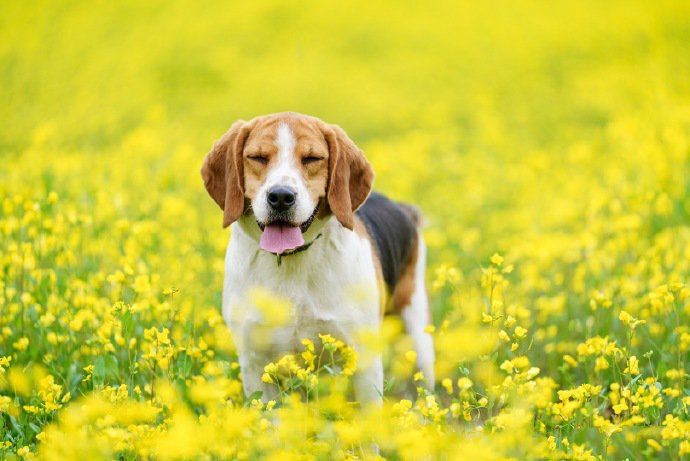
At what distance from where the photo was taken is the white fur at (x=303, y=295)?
4602mm

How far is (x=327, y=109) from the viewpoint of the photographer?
67.1 ft

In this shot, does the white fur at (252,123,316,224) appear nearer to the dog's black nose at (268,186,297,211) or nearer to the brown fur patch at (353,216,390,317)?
the dog's black nose at (268,186,297,211)

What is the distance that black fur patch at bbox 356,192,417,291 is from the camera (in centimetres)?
531

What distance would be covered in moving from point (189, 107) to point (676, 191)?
12935 millimetres

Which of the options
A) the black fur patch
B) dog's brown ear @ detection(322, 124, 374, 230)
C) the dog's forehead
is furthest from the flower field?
the dog's forehead

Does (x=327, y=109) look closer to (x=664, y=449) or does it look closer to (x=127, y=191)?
(x=127, y=191)

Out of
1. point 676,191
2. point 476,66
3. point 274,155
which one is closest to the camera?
point 274,155

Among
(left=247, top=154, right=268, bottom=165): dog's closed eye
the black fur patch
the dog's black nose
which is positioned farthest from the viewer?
the black fur patch

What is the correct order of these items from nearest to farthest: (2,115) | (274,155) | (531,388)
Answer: (531,388) < (274,155) < (2,115)

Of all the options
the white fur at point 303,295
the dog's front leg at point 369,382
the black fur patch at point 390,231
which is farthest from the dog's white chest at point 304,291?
the black fur patch at point 390,231

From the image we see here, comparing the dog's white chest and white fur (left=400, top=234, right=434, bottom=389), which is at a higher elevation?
the dog's white chest

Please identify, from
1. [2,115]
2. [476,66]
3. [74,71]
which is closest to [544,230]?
[2,115]

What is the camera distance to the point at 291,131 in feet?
14.8

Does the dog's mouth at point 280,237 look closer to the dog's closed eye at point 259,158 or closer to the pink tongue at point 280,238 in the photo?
the pink tongue at point 280,238
